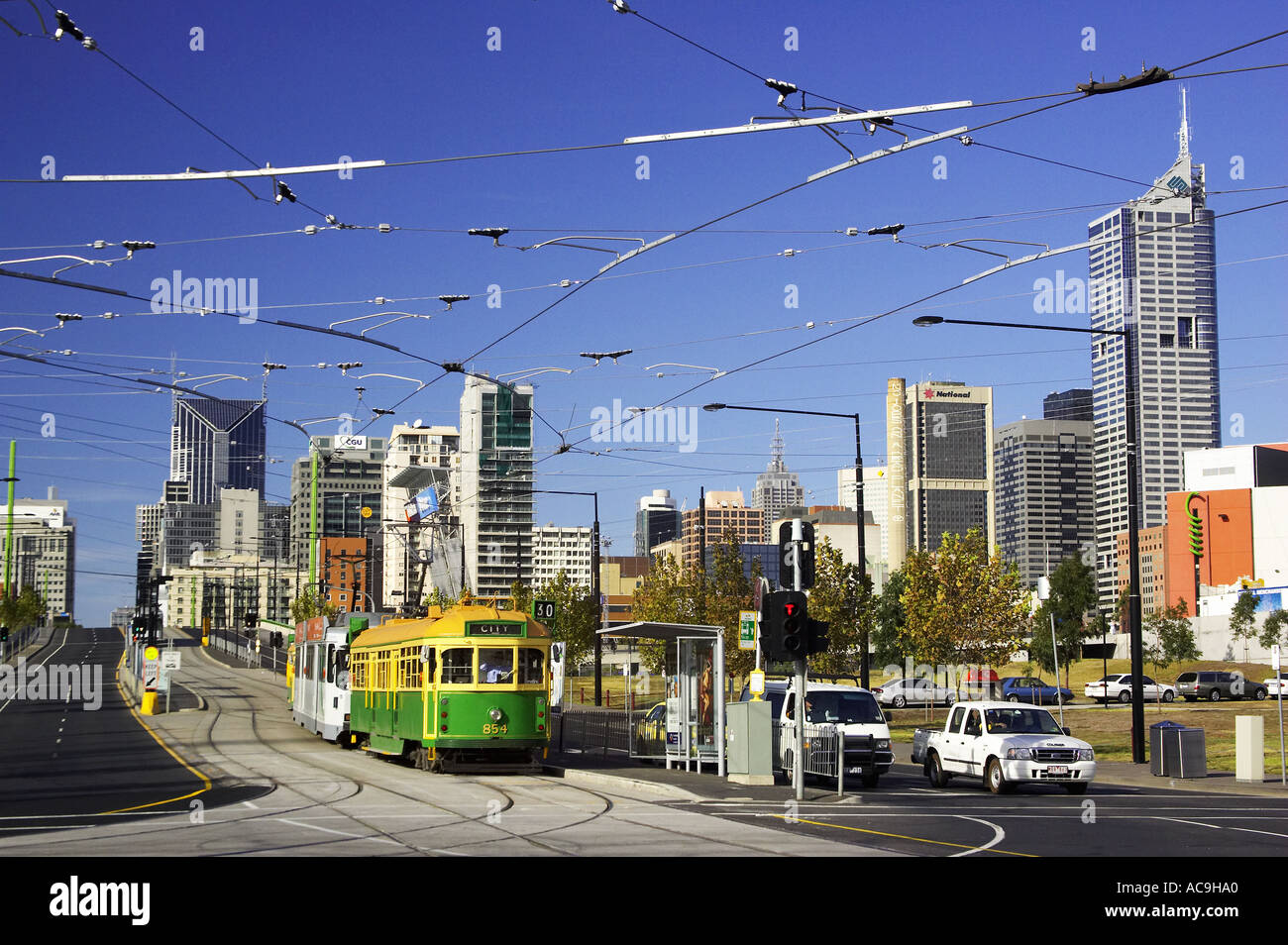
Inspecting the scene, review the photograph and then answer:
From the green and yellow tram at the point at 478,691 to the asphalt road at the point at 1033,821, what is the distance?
6.67 meters

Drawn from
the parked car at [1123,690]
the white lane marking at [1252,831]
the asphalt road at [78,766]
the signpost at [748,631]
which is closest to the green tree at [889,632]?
the parked car at [1123,690]

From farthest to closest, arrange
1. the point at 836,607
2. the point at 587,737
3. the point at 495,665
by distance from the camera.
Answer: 1. the point at 836,607
2. the point at 587,737
3. the point at 495,665

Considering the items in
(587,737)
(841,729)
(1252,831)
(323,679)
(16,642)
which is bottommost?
(16,642)

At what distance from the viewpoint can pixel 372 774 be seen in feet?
91.6

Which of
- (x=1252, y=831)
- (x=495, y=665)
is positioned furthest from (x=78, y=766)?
(x=1252, y=831)

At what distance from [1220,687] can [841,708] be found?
4737 cm

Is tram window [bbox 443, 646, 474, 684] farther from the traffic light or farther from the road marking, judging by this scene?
the road marking

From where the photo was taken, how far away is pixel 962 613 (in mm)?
46469

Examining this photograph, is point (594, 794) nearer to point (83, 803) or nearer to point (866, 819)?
point (866, 819)

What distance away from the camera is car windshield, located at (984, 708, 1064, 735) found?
25.4 meters

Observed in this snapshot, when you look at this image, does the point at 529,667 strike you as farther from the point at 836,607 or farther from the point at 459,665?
the point at 836,607

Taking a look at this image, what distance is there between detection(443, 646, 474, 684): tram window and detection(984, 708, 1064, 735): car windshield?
10.3 metres

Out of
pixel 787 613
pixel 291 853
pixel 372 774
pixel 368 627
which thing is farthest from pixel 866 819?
pixel 368 627

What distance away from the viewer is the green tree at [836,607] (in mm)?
49500
